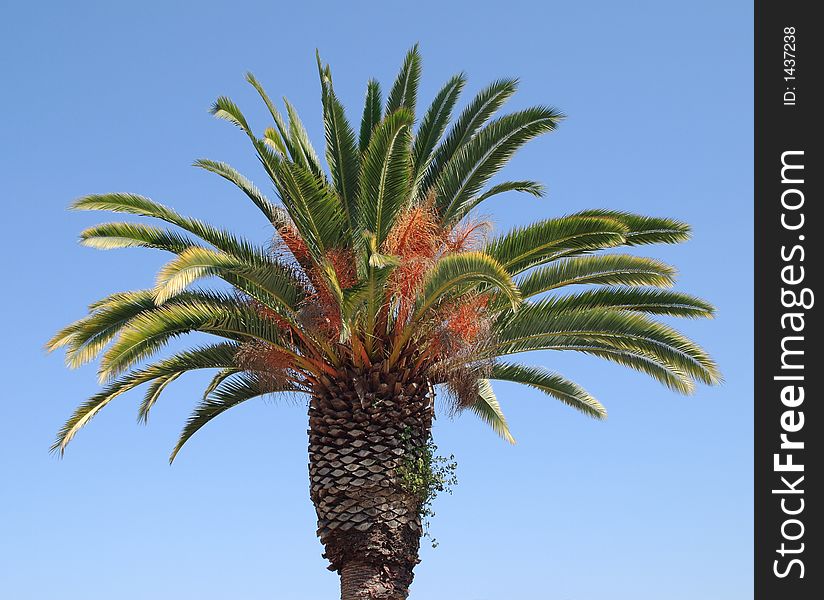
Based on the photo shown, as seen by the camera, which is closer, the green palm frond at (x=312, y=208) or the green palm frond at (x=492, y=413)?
the green palm frond at (x=312, y=208)

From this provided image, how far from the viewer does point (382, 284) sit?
14.6 m

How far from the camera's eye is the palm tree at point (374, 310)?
14695 mm

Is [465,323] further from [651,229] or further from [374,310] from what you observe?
[651,229]

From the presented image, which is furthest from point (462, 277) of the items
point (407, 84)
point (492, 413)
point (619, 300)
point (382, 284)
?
point (492, 413)

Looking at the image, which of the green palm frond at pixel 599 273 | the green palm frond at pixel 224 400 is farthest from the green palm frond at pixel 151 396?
the green palm frond at pixel 599 273

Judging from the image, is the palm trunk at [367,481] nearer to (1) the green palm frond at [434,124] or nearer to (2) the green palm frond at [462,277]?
(2) the green palm frond at [462,277]

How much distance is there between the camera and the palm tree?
48.2 feet

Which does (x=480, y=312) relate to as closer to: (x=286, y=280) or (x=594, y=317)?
(x=594, y=317)

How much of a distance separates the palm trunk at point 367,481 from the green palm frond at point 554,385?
284 centimetres

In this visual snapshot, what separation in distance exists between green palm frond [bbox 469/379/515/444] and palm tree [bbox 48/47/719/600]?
4.37 metres
